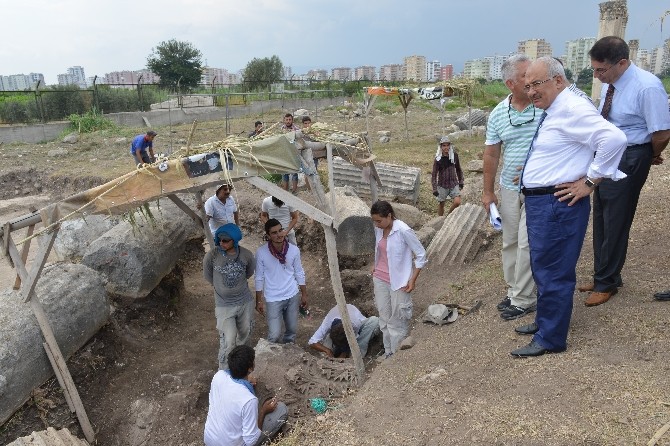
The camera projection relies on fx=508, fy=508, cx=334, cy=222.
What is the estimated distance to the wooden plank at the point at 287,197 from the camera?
4.09 meters

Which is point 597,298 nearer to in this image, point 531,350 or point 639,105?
point 531,350

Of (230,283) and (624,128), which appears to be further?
(230,283)

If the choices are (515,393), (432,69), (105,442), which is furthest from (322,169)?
(432,69)

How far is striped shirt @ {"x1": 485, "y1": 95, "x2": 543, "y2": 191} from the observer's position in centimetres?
395

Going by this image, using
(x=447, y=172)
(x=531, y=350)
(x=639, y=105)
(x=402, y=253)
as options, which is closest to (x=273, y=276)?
(x=402, y=253)

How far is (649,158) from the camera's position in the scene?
12.5ft

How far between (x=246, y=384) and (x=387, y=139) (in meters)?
15.4

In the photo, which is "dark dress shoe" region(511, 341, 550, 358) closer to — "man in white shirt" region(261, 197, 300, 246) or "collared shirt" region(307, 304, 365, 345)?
"collared shirt" region(307, 304, 365, 345)

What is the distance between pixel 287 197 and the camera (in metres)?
4.17

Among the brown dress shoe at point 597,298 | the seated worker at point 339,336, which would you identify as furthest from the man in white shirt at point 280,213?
the brown dress shoe at point 597,298

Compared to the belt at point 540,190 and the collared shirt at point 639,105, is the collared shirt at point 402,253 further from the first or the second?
the collared shirt at point 639,105

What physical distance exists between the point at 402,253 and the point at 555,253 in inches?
58.2

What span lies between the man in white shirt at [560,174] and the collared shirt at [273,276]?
2.70 meters

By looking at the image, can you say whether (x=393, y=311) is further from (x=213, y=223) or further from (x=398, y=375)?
(x=213, y=223)
